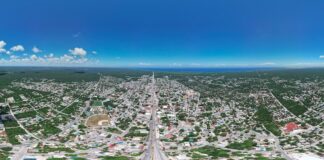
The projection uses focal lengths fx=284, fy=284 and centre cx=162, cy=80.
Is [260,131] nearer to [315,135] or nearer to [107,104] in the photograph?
[315,135]

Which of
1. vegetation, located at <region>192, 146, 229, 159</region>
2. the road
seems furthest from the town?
the road

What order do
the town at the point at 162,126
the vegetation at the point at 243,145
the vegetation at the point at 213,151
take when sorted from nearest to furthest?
the vegetation at the point at 213,151 < the town at the point at 162,126 < the vegetation at the point at 243,145

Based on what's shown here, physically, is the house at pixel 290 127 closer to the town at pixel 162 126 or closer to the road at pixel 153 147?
the town at pixel 162 126

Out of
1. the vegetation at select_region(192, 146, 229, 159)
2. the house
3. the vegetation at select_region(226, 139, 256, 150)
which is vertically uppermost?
the house

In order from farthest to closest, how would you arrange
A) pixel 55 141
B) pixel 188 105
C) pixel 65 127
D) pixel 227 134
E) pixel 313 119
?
pixel 188 105
pixel 313 119
pixel 65 127
pixel 227 134
pixel 55 141

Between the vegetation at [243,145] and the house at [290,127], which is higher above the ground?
the house at [290,127]

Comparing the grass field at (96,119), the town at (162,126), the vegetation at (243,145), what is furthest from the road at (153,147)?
the vegetation at (243,145)

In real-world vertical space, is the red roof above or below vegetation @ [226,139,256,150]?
above

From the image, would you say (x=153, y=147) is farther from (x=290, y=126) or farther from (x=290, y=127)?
(x=290, y=126)

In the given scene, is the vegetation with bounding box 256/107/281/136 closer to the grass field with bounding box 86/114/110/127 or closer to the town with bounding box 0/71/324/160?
the town with bounding box 0/71/324/160

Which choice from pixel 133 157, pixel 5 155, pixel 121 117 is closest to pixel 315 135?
pixel 133 157

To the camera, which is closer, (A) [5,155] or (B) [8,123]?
(A) [5,155]
